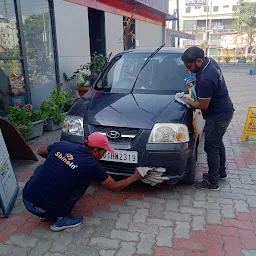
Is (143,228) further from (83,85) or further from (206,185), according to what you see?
(83,85)

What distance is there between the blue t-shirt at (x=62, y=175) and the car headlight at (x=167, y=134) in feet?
2.54

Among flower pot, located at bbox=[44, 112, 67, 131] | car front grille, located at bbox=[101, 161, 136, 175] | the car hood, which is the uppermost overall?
the car hood

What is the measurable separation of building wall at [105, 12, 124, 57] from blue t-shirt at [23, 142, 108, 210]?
324 inches

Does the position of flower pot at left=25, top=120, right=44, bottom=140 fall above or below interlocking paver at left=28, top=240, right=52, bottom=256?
above

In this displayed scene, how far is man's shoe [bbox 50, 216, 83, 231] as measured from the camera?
2.68 metres

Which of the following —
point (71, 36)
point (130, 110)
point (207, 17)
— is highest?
point (207, 17)

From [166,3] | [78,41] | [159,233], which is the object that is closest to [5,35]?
[78,41]

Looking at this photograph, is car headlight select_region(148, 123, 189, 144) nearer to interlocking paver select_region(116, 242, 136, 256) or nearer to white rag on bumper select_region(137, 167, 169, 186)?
white rag on bumper select_region(137, 167, 169, 186)

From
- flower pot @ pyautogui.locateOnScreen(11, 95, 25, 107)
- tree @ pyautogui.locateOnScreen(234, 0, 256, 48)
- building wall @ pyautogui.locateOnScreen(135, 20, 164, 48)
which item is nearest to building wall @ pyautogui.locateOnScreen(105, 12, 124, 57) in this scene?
building wall @ pyautogui.locateOnScreen(135, 20, 164, 48)

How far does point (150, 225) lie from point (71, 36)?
20.8ft

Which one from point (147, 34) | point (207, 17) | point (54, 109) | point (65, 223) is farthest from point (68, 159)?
point (207, 17)

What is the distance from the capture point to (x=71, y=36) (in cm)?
772

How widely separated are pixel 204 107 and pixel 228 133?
124 inches

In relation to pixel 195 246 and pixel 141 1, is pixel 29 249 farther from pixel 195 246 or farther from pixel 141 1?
pixel 141 1
